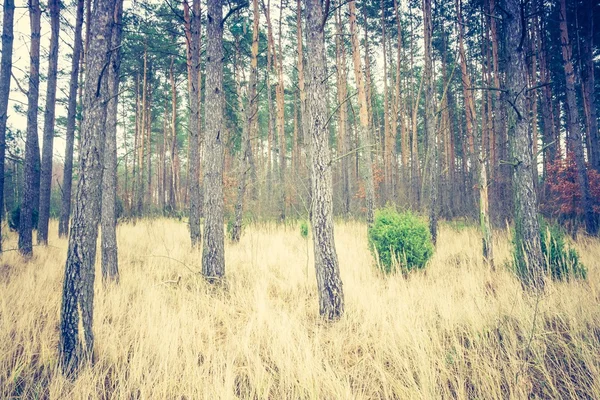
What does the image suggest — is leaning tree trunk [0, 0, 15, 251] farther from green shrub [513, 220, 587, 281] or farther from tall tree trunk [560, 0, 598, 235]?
tall tree trunk [560, 0, 598, 235]

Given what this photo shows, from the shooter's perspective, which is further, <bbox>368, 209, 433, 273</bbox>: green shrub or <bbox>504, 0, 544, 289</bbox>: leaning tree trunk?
<bbox>368, 209, 433, 273</bbox>: green shrub

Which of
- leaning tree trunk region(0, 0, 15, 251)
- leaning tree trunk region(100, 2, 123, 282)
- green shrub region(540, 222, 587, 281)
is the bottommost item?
green shrub region(540, 222, 587, 281)

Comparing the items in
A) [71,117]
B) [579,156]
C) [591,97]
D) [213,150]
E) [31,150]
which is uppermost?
[591,97]

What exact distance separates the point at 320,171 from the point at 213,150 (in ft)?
6.71

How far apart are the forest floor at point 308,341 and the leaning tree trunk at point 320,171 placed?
1.23 ft

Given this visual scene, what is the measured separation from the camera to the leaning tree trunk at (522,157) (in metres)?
3.59

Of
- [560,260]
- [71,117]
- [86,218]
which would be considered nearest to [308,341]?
[86,218]

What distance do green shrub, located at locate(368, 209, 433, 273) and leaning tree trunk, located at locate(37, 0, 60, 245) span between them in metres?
8.35

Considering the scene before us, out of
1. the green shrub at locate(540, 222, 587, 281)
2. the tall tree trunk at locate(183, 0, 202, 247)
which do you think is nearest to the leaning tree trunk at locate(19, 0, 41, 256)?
the tall tree trunk at locate(183, 0, 202, 247)

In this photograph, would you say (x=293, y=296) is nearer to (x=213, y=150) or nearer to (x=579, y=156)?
(x=213, y=150)

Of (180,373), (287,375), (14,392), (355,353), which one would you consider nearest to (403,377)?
(355,353)

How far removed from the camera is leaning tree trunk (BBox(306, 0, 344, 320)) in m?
2.77

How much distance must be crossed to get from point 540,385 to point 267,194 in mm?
10835

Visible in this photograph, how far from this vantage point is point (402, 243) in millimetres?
4715
